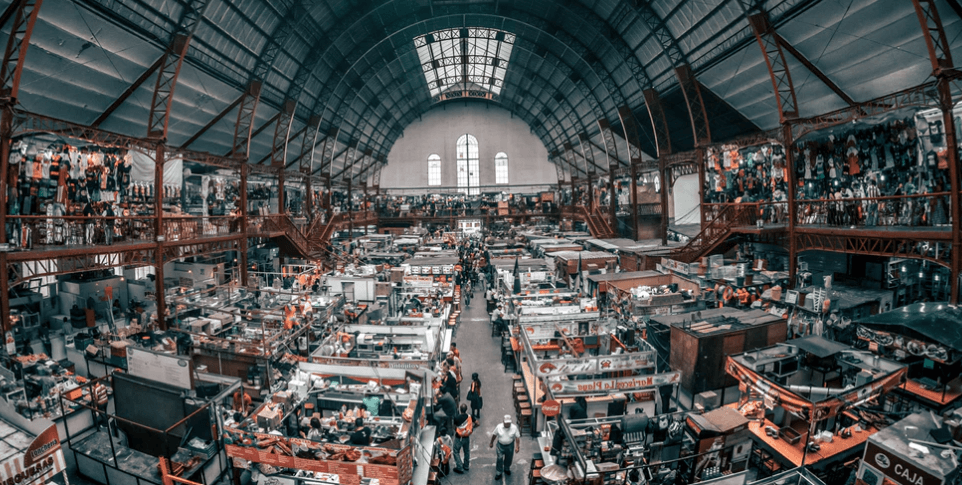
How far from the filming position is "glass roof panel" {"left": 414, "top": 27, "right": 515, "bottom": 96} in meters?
28.9

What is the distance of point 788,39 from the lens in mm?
14719

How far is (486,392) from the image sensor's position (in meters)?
10.5

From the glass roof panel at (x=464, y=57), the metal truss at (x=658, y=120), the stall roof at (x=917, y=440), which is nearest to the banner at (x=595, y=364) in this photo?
the stall roof at (x=917, y=440)

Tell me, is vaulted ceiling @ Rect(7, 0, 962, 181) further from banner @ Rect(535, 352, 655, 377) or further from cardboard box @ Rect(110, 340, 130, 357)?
banner @ Rect(535, 352, 655, 377)

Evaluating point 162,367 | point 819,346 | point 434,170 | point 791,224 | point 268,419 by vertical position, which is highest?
point 434,170

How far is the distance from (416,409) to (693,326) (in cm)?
603

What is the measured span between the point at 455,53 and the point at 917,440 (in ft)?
113

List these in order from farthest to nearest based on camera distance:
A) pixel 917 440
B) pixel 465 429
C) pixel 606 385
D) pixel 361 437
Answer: pixel 465 429, pixel 606 385, pixel 361 437, pixel 917 440

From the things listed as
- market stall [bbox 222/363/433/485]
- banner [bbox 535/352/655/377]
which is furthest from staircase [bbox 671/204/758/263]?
market stall [bbox 222/363/433/485]

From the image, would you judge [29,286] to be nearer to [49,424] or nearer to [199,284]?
[199,284]

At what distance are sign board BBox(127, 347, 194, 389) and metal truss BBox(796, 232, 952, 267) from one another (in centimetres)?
1541

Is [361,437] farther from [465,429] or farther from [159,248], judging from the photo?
[159,248]

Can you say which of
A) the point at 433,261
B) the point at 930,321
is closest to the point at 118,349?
the point at 433,261

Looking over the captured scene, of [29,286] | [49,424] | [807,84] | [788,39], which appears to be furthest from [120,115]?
[807,84]
